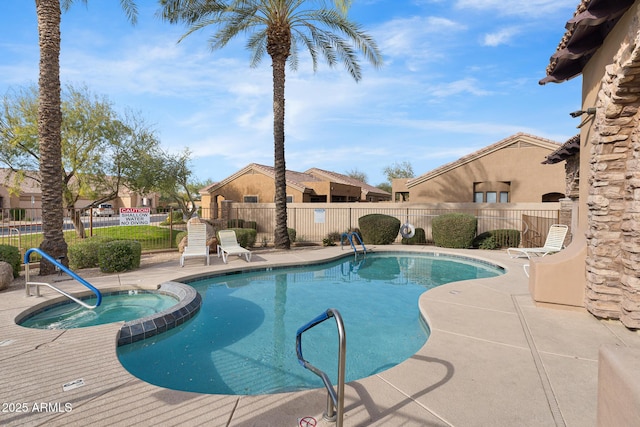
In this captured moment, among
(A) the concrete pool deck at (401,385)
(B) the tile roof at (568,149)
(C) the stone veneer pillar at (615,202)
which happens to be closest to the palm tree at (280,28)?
(B) the tile roof at (568,149)

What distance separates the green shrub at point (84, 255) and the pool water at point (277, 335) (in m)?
3.43

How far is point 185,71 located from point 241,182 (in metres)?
13.7

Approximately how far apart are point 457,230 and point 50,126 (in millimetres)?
14682

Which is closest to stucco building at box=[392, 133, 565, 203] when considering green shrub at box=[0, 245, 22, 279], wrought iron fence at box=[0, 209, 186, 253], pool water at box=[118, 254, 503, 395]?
pool water at box=[118, 254, 503, 395]

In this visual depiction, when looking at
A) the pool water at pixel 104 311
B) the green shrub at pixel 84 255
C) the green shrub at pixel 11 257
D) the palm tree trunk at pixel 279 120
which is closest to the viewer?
the pool water at pixel 104 311

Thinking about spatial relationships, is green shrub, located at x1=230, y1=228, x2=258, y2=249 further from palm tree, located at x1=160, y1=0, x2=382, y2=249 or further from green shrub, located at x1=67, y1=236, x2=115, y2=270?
green shrub, located at x1=67, y1=236, x2=115, y2=270

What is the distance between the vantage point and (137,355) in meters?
4.70

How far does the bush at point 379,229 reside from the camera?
1596cm

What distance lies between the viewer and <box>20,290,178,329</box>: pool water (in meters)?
5.74

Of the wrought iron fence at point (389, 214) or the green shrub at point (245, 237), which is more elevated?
the wrought iron fence at point (389, 214)

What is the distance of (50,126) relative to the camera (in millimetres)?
8688

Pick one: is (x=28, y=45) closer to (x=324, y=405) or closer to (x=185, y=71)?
(x=185, y=71)

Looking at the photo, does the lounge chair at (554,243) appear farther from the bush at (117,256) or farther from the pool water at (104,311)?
the bush at (117,256)

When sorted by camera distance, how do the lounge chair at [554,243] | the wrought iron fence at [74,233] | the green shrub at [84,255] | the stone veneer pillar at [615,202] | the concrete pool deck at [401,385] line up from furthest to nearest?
1. the wrought iron fence at [74,233]
2. the lounge chair at [554,243]
3. the green shrub at [84,255]
4. the stone veneer pillar at [615,202]
5. the concrete pool deck at [401,385]
